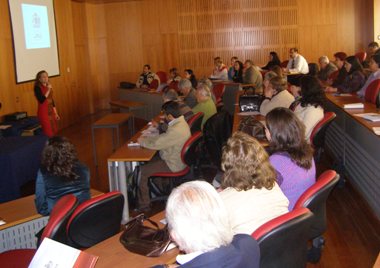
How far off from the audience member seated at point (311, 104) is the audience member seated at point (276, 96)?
0.75 metres

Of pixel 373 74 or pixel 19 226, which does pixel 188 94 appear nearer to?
pixel 373 74

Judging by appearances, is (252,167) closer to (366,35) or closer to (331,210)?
(331,210)

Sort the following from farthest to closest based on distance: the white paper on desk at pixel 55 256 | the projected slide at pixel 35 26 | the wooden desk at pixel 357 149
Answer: the projected slide at pixel 35 26, the wooden desk at pixel 357 149, the white paper on desk at pixel 55 256

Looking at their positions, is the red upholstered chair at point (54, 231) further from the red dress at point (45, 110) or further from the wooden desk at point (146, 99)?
the wooden desk at point (146, 99)

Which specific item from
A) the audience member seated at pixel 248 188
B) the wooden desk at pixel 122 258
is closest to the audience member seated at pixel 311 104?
the audience member seated at pixel 248 188

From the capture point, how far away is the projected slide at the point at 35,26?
1002 cm

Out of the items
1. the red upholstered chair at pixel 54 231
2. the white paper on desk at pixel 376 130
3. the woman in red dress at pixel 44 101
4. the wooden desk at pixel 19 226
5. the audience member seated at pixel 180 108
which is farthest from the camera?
the woman in red dress at pixel 44 101

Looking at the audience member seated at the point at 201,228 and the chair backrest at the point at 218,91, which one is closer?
the audience member seated at the point at 201,228

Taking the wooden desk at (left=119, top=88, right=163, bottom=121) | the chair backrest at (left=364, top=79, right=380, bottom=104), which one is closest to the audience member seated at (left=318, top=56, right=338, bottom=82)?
the wooden desk at (left=119, top=88, right=163, bottom=121)

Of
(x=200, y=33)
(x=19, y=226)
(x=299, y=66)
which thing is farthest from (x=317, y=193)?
(x=200, y=33)

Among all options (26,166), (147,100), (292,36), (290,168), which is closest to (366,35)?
(292,36)

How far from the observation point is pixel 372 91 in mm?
6617

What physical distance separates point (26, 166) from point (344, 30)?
11904 mm

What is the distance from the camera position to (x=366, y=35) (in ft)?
48.6
